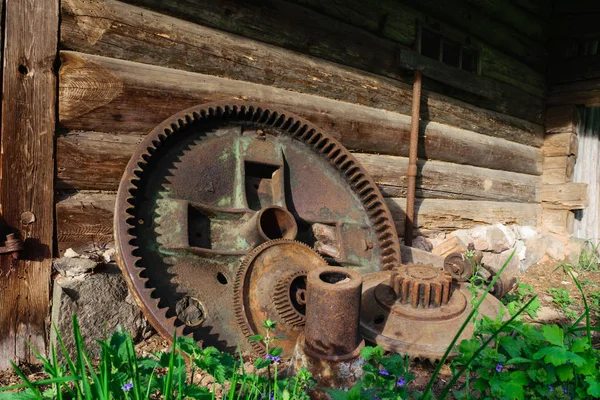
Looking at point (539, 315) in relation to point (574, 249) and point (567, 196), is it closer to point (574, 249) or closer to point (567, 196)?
point (574, 249)

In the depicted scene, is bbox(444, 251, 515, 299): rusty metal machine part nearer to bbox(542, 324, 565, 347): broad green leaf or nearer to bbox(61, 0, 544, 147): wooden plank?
bbox(542, 324, 565, 347): broad green leaf

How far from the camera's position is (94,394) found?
114cm

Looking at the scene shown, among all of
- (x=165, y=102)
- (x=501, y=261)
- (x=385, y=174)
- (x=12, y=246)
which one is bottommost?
(x=501, y=261)

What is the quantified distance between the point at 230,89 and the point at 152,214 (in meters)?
1.00

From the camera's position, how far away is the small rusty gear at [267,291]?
1997 mm

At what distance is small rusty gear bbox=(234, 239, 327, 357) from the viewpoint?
2.00 metres

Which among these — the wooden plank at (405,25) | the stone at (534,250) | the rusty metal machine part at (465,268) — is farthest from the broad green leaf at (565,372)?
the stone at (534,250)

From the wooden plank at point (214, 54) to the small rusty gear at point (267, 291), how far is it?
127cm

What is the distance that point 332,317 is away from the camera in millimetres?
1515

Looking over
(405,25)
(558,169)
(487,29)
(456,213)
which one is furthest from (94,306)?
(558,169)

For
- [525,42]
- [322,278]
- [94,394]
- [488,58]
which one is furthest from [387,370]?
[525,42]

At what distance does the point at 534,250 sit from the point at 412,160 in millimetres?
2358

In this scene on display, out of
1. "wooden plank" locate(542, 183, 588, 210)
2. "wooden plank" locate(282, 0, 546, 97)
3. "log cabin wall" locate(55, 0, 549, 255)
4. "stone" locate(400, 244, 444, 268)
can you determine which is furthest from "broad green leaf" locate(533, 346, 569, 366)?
"wooden plank" locate(542, 183, 588, 210)

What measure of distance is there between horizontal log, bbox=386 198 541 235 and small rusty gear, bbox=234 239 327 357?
1655mm
